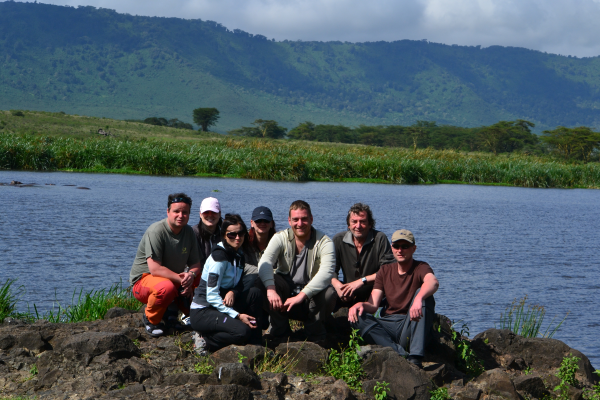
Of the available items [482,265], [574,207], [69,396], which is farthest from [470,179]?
[69,396]

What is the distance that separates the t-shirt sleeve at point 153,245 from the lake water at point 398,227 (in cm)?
304

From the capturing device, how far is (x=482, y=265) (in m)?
14.3

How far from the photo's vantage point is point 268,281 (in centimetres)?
649

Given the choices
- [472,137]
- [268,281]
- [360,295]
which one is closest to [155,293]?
[268,281]

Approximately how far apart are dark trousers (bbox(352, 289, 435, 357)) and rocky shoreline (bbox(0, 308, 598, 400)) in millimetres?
262

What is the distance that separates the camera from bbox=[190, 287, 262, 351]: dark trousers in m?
6.23

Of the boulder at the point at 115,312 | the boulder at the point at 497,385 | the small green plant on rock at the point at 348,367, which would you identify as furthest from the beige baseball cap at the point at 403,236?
the boulder at the point at 115,312

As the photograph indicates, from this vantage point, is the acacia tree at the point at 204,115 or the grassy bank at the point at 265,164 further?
the acacia tree at the point at 204,115

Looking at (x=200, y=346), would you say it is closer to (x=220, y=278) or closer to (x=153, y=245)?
(x=220, y=278)

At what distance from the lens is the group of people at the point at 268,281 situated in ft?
20.6

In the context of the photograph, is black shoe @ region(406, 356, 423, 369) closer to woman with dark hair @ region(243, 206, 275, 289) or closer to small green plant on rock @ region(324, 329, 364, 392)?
small green plant on rock @ region(324, 329, 364, 392)

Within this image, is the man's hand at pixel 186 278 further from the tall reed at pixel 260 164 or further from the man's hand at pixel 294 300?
the tall reed at pixel 260 164

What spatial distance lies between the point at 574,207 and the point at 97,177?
23.9 metres

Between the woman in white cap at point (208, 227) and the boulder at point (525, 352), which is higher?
the woman in white cap at point (208, 227)
